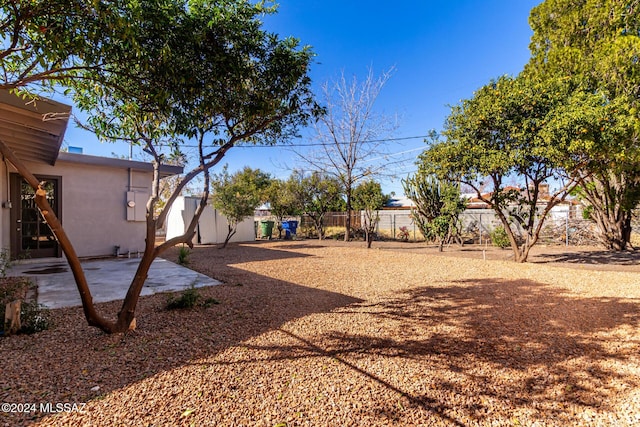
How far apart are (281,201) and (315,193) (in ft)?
7.10

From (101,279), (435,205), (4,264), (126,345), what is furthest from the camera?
(435,205)

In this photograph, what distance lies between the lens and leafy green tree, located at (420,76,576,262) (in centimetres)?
753

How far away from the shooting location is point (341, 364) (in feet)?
9.33

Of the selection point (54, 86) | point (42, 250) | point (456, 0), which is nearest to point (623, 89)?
point (456, 0)

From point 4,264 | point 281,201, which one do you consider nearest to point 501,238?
point 281,201

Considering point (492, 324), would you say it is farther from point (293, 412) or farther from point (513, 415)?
point (293, 412)

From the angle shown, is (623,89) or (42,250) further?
(623,89)

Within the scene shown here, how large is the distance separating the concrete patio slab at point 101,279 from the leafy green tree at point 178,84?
178 cm

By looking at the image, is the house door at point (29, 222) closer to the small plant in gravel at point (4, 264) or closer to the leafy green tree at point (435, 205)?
the small plant in gravel at point (4, 264)

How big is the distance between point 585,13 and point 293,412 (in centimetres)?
1533

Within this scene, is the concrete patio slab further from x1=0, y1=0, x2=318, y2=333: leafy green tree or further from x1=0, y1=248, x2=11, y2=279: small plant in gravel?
x1=0, y1=0, x2=318, y2=333: leafy green tree

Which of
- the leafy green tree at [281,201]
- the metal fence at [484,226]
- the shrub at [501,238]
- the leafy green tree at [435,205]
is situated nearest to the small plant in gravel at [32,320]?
the leafy green tree at [435,205]

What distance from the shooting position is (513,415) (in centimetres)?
216

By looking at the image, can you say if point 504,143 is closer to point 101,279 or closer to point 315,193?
point 101,279
